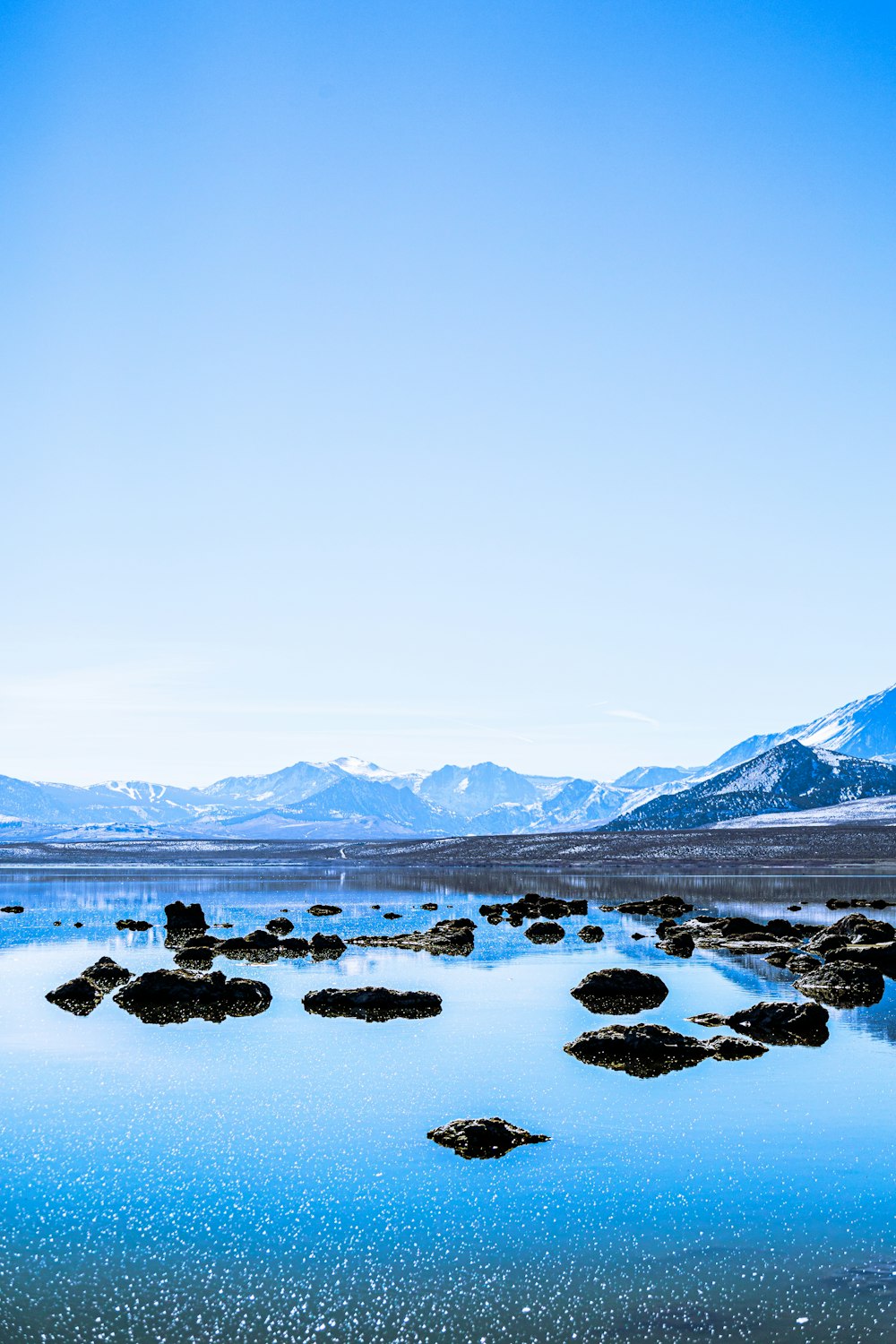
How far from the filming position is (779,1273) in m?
14.6

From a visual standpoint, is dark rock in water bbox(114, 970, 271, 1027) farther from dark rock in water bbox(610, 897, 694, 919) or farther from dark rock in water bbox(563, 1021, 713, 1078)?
dark rock in water bbox(610, 897, 694, 919)

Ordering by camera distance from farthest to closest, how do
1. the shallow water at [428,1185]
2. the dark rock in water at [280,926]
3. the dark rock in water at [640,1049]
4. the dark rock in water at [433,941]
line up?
A: the dark rock in water at [280,926]
the dark rock in water at [433,941]
the dark rock in water at [640,1049]
the shallow water at [428,1185]

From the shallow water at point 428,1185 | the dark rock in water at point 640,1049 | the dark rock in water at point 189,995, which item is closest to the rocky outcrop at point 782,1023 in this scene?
the shallow water at point 428,1185

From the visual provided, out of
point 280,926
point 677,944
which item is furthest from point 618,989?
point 280,926

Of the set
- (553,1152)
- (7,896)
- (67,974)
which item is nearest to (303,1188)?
(553,1152)

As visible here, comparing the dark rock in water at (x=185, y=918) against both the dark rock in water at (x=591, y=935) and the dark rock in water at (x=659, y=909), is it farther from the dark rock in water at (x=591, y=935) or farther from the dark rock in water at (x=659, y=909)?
the dark rock in water at (x=659, y=909)

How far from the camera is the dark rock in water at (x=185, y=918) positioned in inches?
2571

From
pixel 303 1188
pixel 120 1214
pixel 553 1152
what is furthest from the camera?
pixel 553 1152

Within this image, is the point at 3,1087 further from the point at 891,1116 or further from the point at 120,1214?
the point at 891,1116

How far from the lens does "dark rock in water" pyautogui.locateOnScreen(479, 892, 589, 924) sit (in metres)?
72.8

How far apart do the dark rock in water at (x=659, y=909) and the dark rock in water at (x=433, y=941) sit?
1763 centimetres

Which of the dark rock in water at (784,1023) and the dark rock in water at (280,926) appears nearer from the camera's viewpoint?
the dark rock in water at (784,1023)

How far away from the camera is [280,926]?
2451 inches

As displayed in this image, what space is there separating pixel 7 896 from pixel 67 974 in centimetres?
5730
